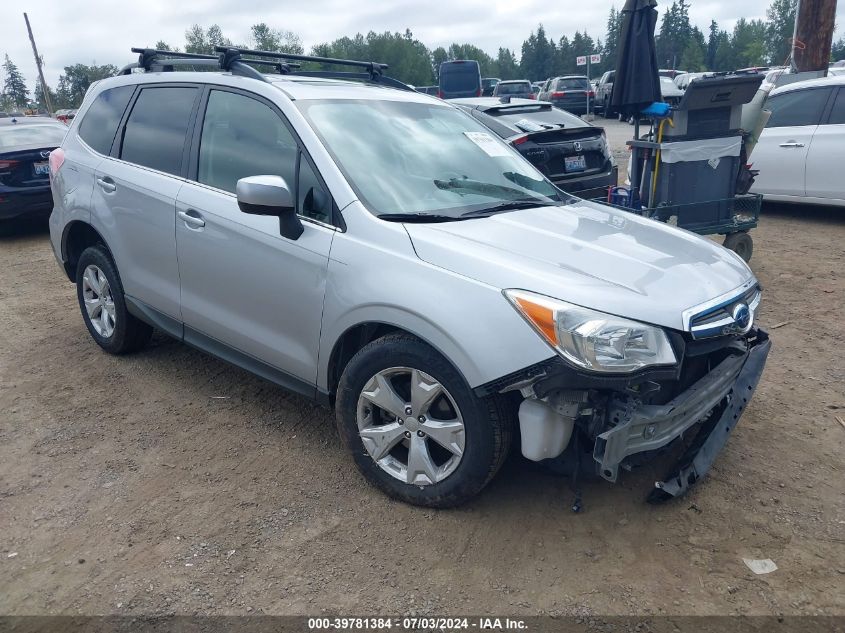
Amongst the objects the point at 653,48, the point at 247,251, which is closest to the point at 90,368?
the point at 247,251

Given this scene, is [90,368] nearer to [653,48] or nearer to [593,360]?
[593,360]

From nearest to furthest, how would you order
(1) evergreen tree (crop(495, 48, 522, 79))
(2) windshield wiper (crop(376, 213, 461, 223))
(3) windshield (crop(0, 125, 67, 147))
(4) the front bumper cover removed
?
(4) the front bumper cover removed < (2) windshield wiper (crop(376, 213, 461, 223)) < (3) windshield (crop(0, 125, 67, 147)) < (1) evergreen tree (crop(495, 48, 522, 79))

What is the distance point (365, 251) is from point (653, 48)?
5124 mm

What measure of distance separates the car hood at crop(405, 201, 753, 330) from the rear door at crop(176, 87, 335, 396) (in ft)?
2.01

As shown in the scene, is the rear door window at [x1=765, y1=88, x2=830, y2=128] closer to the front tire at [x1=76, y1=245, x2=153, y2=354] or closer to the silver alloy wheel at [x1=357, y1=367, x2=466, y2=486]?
the silver alloy wheel at [x1=357, y1=367, x2=466, y2=486]

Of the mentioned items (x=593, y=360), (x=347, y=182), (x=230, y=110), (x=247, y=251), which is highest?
(x=230, y=110)

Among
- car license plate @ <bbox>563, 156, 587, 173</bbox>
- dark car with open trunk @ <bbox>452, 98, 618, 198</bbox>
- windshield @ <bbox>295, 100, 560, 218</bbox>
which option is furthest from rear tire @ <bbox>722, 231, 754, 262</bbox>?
windshield @ <bbox>295, 100, 560, 218</bbox>

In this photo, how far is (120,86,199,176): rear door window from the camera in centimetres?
411

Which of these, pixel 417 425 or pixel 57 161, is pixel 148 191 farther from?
pixel 417 425

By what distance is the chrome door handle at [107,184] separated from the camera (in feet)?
14.7

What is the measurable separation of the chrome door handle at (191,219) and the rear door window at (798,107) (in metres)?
7.47

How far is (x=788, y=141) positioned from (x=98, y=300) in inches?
302

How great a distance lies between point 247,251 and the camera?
3.56 m

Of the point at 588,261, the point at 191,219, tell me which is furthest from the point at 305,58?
the point at 588,261
